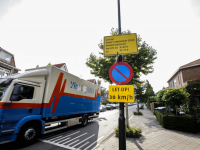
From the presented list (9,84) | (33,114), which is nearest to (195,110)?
(33,114)

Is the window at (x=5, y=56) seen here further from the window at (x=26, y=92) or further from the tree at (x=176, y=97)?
the tree at (x=176, y=97)

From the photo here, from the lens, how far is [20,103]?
4379 mm

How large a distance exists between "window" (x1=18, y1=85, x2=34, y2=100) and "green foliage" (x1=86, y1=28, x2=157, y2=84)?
534 cm

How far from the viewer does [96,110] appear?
34.7 feet

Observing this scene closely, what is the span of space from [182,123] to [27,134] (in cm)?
887

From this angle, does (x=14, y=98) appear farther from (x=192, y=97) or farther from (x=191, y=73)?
(x=191, y=73)

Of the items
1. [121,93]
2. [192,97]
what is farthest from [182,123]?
[121,93]

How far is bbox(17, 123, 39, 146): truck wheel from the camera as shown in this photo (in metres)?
4.19

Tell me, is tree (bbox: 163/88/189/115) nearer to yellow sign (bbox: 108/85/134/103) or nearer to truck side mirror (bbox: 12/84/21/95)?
yellow sign (bbox: 108/85/134/103)

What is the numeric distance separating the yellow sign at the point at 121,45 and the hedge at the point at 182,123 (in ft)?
23.2

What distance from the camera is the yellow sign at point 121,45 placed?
2.84 metres

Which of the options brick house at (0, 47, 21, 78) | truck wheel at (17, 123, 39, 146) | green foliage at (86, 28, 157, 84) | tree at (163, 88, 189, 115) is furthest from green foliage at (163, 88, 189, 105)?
brick house at (0, 47, 21, 78)

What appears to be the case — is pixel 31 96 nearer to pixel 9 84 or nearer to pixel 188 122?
pixel 9 84

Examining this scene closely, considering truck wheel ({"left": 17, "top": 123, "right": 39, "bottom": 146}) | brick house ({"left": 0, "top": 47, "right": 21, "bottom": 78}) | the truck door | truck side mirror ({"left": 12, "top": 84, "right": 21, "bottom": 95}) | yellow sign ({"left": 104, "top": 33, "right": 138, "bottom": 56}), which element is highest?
brick house ({"left": 0, "top": 47, "right": 21, "bottom": 78})
